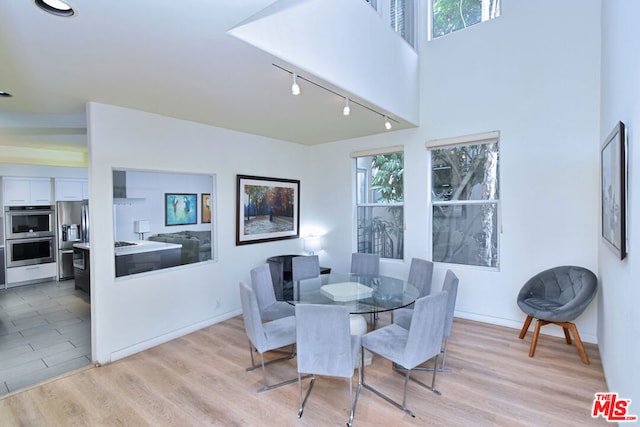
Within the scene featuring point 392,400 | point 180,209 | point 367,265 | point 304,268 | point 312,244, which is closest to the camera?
point 392,400

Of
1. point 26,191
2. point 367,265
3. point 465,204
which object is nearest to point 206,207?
point 367,265

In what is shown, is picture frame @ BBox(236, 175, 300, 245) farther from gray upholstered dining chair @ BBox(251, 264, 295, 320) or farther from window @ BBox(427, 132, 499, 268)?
window @ BBox(427, 132, 499, 268)

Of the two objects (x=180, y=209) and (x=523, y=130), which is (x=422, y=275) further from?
(x=180, y=209)

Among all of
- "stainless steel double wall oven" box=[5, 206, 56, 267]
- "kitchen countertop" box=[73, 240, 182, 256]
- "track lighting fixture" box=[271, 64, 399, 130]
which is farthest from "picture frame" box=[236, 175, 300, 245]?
"stainless steel double wall oven" box=[5, 206, 56, 267]

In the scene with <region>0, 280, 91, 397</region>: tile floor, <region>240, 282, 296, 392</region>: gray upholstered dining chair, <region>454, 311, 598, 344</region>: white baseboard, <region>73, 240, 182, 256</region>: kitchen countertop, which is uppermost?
<region>73, 240, 182, 256</region>: kitchen countertop

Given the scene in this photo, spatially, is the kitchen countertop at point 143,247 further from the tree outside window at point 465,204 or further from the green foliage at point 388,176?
the tree outside window at point 465,204

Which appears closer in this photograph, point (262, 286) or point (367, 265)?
point (262, 286)

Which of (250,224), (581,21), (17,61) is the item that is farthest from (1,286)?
(581,21)

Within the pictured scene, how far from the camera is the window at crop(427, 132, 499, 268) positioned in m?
4.03

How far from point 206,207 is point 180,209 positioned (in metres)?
0.33

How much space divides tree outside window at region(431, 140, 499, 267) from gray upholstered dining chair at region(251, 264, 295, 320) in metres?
2.29

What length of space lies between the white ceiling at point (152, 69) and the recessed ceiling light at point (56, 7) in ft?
0.12

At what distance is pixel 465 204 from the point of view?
421cm

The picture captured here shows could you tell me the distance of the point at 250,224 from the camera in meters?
4.74
